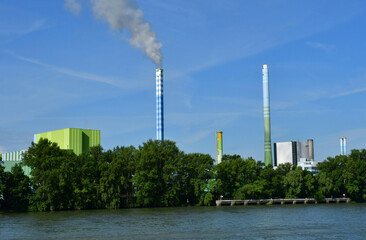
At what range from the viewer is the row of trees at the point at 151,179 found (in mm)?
89875

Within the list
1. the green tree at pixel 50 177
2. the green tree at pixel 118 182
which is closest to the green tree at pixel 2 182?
the green tree at pixel 50 177

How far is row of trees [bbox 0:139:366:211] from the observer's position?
89875 millimetres

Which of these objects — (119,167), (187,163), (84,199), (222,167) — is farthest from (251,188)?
(84,199)

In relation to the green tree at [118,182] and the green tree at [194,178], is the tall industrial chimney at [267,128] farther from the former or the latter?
the green tree at [118,182]

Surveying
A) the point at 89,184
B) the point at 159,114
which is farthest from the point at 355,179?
the point at 89,184

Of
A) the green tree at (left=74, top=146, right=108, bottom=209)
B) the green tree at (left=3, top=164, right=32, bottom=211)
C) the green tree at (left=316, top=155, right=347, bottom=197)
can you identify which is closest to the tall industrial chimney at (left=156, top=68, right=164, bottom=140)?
the green tree at (left=74, top=146, right=108, bottom=209)

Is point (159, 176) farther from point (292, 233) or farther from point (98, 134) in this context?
point (292, 233)

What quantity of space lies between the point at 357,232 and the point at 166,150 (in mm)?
60486

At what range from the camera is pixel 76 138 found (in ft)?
397

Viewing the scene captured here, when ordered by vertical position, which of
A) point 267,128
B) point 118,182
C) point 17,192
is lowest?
point 17,192

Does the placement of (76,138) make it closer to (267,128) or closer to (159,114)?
(159,114)

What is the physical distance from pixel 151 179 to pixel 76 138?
30.0 metres

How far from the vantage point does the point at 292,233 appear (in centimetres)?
4778

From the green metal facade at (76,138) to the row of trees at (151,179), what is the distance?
14.5 metres
